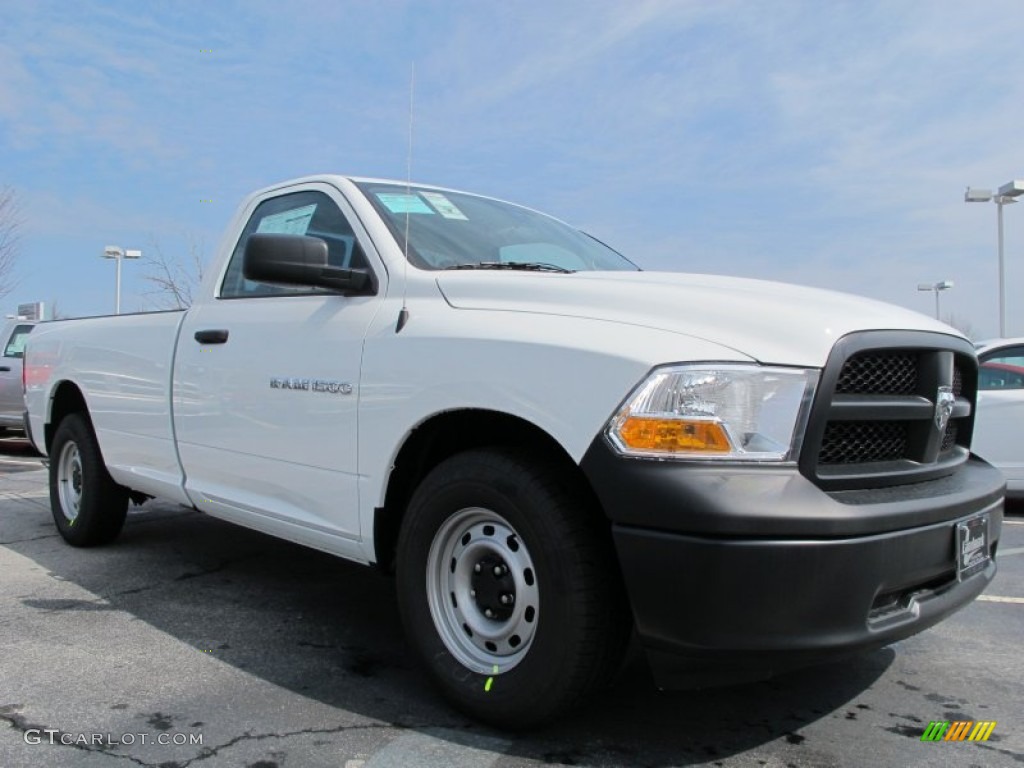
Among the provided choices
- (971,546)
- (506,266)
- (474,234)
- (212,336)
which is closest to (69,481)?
(212,336)

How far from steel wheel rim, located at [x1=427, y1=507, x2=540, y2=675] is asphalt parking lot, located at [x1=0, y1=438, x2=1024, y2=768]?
0.25m

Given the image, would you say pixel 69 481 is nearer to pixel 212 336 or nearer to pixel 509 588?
pixel 212 336

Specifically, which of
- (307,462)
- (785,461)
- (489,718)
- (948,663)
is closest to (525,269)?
(307,462)

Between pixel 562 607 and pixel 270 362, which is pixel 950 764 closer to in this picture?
pixel 562 607

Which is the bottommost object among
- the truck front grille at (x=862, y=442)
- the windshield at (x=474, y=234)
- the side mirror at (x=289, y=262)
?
the truck front grille at (x=862, y=442)

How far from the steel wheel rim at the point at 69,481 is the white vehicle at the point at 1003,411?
22.8 feet

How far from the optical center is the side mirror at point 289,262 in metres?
3.14

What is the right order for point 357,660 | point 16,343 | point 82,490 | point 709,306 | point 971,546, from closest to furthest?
point 709,306 → point 971,546 → point 357,660 → point 82,490 → point 16,343

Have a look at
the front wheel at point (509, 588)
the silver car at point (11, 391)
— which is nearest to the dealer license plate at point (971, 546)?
the front wheel at point (509, 588)

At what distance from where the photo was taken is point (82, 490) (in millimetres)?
5219

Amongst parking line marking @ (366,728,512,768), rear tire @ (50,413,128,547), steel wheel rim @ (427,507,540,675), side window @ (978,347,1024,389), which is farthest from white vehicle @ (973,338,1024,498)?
rear tire @ (50,413,128,547)

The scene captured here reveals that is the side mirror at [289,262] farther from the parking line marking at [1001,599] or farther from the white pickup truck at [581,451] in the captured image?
the parking line marking at [1001,599]

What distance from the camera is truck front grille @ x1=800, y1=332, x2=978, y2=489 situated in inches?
92.8

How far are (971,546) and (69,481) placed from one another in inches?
203
